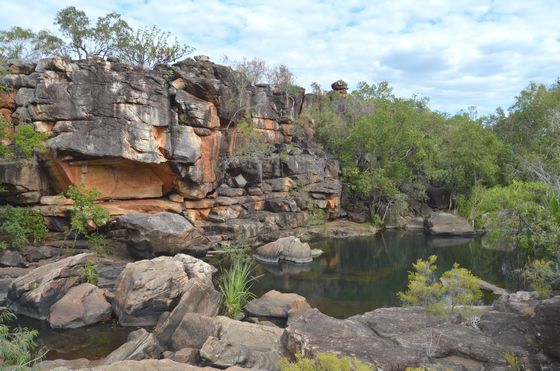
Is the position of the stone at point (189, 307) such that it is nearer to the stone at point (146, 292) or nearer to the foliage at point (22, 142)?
the stone at point (146, 292)

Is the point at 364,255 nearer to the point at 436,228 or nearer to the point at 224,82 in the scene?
the point at 436,228

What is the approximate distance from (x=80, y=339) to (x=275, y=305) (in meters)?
5.85

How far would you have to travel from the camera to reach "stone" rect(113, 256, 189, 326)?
12.6 metres

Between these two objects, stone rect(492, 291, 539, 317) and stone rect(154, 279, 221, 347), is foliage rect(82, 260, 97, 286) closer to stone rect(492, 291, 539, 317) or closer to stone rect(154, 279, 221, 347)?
stone rect(154, 279, 221, 347)

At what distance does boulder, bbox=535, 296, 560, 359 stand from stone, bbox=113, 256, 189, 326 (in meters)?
9.58

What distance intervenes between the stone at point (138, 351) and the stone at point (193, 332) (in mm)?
465

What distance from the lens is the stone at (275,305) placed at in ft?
44.8

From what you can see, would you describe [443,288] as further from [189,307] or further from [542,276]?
[189,307]

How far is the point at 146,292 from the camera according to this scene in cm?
1267

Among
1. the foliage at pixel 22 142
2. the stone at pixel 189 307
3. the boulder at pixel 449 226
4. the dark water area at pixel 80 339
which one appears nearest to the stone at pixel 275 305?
the stone at pixel 189 307

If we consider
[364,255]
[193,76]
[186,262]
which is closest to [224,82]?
[193,76]

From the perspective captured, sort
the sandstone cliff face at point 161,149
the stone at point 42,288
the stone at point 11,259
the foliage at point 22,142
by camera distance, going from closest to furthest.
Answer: the stone at point 42,288
the stone at point 11,259
the foliage at point 22,142
the sandstone cliff face at point 161,149

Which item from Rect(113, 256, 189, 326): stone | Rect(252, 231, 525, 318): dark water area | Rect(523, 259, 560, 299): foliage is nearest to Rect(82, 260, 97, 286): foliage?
Rect(113, 256, 189, 326): stone

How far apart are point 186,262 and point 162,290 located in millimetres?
2084
